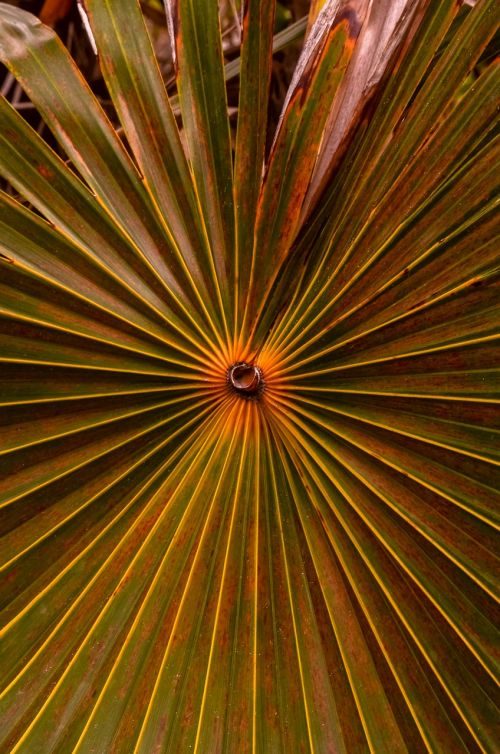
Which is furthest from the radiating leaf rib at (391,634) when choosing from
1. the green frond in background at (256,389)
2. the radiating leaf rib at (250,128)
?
the radiating leaf rib at (250,128)

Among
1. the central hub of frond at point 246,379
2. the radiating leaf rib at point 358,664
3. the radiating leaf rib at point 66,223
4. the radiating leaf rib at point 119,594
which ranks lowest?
the radiating leaf rib at point 358,664

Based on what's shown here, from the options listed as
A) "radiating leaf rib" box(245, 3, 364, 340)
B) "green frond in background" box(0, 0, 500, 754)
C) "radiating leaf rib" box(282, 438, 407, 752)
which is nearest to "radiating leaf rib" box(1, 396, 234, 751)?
"green frond in background" box(0, 0, 500, 754)

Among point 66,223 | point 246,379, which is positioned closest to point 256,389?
point 246,379

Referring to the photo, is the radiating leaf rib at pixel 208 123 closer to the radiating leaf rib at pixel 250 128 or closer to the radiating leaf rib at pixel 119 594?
the radiating leaf rib at pixel 250 128

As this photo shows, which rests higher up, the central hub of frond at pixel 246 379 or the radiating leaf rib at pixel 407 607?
the central hub of frond at pixel 246 379

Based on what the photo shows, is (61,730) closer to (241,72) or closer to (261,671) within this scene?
(261,671)

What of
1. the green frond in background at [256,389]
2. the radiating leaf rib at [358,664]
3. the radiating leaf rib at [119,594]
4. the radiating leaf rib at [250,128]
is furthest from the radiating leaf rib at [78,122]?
the radiating leaf rib at [358,664]

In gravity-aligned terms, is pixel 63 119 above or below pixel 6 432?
above

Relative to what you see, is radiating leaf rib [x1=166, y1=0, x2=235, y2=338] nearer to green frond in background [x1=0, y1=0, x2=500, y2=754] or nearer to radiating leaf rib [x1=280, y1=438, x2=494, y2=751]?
green frond in background [x1=0, y1=0, x2=500, y2=754]

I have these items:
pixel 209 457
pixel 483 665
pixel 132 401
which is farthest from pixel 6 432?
pixel 483 665

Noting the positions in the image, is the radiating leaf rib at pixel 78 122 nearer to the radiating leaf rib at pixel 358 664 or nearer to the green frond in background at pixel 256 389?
the green frond in background at pixel 256 389
